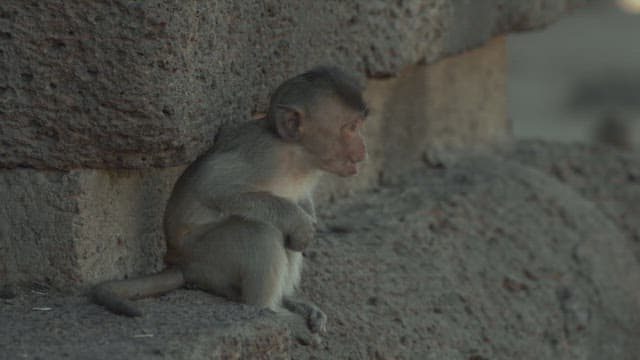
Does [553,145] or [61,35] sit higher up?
[61,35]

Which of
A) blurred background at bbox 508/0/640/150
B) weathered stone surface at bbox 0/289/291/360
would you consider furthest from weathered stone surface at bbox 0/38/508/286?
blurred background at bbox 508/0/640/150

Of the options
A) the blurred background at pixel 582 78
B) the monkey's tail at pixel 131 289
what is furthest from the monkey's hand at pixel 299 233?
the blurred background at pixel 582 78

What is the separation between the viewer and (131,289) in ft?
15.6

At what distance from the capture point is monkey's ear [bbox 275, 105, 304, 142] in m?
5.08

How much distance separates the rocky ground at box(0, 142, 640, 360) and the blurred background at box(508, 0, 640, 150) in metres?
4.40

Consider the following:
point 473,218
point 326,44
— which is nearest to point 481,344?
point 473,218

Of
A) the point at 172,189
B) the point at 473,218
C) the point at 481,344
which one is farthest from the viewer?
the point at 473,218

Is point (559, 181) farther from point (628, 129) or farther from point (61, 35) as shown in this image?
point (628, 129)

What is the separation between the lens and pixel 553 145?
805 centimetres

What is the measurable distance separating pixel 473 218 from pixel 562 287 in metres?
0.45

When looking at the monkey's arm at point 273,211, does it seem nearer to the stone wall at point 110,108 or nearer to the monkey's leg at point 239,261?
the monkey's leg at point 239,261

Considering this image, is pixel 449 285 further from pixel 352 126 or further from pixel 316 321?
pixel 352 126

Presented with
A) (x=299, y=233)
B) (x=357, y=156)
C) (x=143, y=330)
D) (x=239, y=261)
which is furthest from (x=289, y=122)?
(x=143, y=330)

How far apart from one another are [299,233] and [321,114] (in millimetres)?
381
